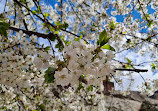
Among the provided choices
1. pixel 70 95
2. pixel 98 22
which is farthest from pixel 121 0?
pixel 70 95

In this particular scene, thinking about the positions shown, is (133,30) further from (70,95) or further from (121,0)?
(70,95)

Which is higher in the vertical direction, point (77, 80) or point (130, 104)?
point (77, 80)

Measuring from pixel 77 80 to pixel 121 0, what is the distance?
13.0 feet

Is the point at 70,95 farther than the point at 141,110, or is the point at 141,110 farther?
the point at 141,110

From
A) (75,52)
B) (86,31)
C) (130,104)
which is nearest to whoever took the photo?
(75,52)

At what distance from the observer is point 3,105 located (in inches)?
130

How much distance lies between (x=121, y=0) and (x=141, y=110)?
6136 millimetres

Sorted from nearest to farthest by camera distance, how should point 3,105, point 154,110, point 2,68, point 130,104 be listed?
1. point 2,68
2. point 3,105
3. point 154,110
4. point 130,104

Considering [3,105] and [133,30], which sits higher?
[133,30]

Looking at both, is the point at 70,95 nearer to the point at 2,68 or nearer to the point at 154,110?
the point at 2,68

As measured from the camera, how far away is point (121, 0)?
13.1 feet

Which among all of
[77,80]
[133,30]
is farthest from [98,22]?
[77,80]

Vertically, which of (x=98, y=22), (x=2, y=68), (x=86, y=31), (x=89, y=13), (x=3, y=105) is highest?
(x=89, y=13)

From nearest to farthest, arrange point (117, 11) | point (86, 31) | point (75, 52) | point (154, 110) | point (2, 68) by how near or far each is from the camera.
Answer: point (75, 52), point (2, 68), point (86, 31), point (117, 11), point (154, 110)
